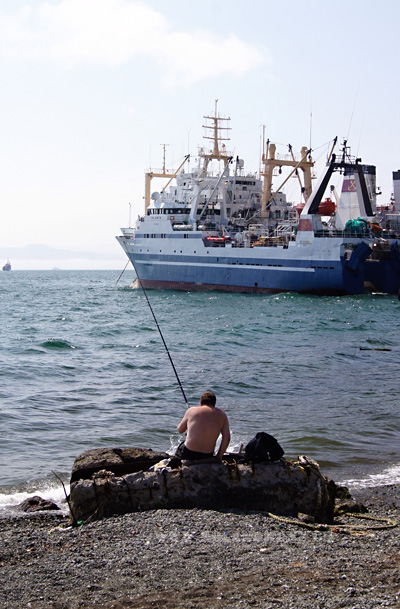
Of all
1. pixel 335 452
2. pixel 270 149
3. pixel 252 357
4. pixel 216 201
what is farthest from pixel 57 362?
pixel 270 149

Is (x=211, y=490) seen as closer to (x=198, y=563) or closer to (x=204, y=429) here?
(x=204, y=429)

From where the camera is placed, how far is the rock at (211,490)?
289 inches

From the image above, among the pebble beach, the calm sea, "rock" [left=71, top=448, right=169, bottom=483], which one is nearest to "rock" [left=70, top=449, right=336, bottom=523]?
the pebble beach

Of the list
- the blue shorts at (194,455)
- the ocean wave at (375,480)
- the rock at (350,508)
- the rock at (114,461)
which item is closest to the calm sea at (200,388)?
the ocean wave at (375,480)

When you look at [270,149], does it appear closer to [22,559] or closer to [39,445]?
[39,445]

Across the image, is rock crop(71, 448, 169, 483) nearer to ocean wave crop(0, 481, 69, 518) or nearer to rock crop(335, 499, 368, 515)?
ocean wave crop(0, 481, 69, 518)

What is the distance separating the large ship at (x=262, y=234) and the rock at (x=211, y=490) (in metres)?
38.5

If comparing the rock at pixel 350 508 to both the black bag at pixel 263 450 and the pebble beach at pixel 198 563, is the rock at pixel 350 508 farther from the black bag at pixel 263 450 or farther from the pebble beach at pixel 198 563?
the black bag at pixel 263 450

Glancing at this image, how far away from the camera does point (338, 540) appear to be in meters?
6.41

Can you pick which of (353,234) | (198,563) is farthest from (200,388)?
(353,234)

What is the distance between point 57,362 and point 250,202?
43143 millimetres

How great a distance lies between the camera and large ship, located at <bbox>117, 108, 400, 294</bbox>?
46.1 metres

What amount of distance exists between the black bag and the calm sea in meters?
2.08

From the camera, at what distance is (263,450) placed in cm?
766
